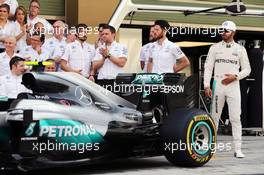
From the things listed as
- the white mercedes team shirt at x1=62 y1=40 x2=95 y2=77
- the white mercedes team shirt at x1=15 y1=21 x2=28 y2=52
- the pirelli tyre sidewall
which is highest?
the white mercedes team shirt at x1=15 y1=21 x2=28 y2=52

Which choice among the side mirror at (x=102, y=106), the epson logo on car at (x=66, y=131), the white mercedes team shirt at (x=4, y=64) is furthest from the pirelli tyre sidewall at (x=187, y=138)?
the white mercedes team shirt at (x=4, y=64)

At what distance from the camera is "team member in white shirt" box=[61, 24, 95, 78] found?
27.9 feet

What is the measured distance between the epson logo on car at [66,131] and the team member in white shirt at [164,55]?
7.26 feet

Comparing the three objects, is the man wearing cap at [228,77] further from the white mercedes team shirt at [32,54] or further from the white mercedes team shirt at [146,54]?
the white mercedes team shirt at [32,54]

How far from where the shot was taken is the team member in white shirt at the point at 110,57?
838 centimetres

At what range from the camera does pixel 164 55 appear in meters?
8.52

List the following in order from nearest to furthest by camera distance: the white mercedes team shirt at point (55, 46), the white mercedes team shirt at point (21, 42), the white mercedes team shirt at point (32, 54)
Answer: the white mercedes team shirt at point (32, 54) → the white mercedes team shirt at point (21, 42) → the white mercedes team shirt at point (55, 46)

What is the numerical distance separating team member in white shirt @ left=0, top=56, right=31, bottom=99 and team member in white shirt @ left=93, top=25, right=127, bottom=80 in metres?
1.65

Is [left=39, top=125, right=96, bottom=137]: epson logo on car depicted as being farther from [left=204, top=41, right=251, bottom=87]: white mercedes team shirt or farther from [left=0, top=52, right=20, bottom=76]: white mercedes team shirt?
[left=204, top=41, right=251, bottom=87]: white mercedes team shirt

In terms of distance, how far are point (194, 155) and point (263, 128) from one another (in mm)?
5513

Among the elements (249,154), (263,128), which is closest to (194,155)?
(249,154)

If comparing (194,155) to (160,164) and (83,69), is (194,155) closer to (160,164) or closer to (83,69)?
(160,164)

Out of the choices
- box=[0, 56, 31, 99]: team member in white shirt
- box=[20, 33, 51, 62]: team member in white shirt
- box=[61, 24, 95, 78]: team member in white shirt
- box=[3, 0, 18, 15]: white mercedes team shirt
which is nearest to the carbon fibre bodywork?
box=[0, 56, 31, 99]: team member in white shirt

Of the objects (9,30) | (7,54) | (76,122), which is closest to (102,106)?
(76,122)
